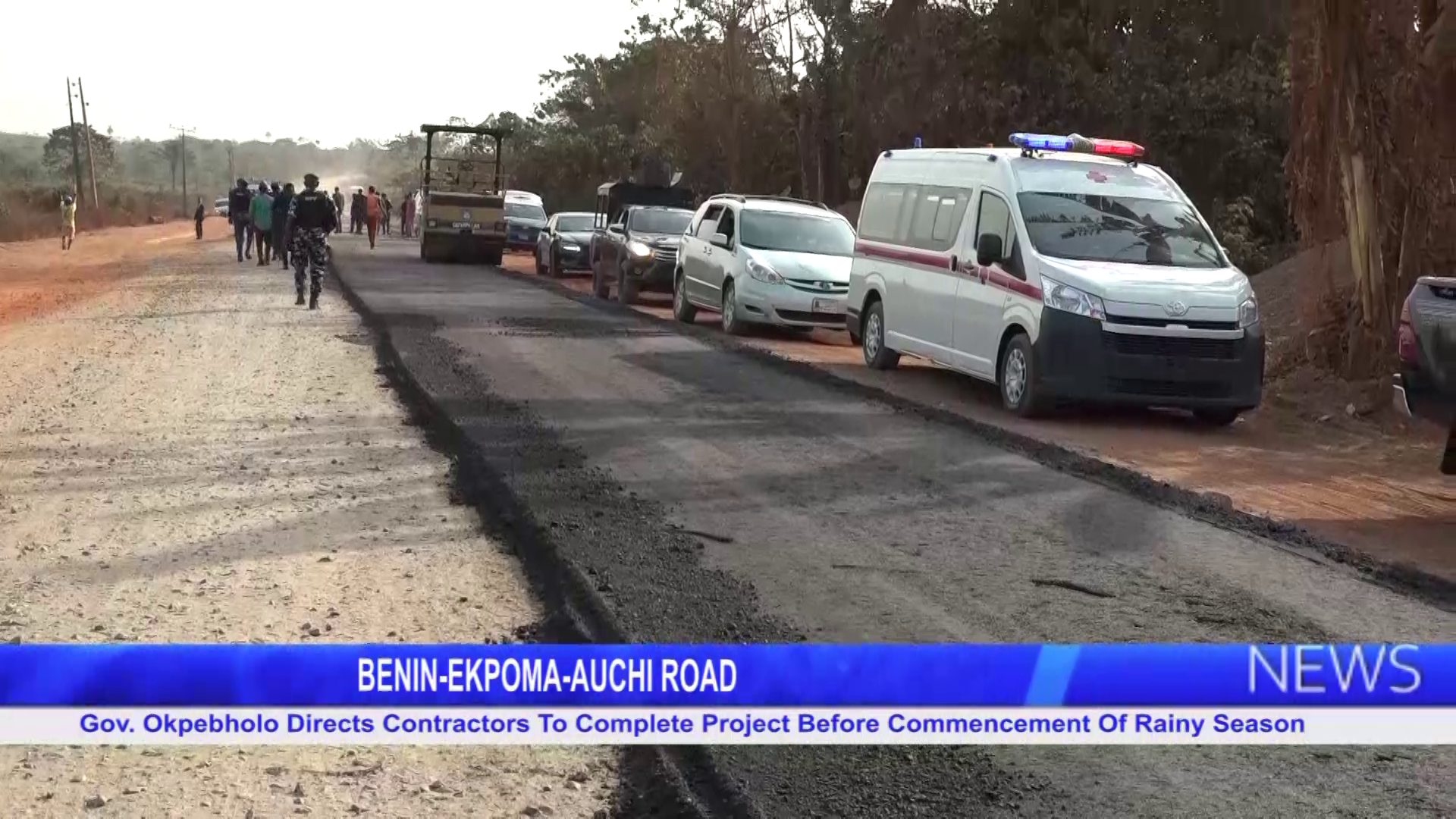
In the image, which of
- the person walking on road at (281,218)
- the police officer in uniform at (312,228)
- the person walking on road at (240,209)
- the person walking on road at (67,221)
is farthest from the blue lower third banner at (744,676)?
the person walking on road at (67,221)

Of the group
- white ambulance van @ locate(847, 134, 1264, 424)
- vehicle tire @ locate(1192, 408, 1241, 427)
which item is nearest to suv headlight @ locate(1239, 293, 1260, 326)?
white ambulance van @ locate(847, 134, 1264, 424)

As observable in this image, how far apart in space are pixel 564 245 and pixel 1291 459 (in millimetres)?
23775

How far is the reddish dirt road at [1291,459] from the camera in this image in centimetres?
921

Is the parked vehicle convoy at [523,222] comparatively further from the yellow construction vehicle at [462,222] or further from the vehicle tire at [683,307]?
the vehicle tire at [683,307]

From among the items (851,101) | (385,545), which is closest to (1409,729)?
(385,545)

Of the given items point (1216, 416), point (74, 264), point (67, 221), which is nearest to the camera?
point (1216, 416)

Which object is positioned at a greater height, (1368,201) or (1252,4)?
(1252,4)

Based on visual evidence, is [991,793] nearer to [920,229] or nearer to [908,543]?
[908,543]

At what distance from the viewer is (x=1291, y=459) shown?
1218cm

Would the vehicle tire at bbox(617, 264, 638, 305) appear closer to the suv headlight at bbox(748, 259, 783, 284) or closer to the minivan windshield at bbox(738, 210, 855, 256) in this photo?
the minivan windshield at bbox(738, 210, 855, 256)

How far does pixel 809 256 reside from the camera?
829 inches

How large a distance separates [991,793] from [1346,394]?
11326 millimetres

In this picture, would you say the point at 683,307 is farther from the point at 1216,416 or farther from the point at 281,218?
the point at 281,218

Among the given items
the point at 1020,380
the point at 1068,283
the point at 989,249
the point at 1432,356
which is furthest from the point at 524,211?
the point at 1432,356
